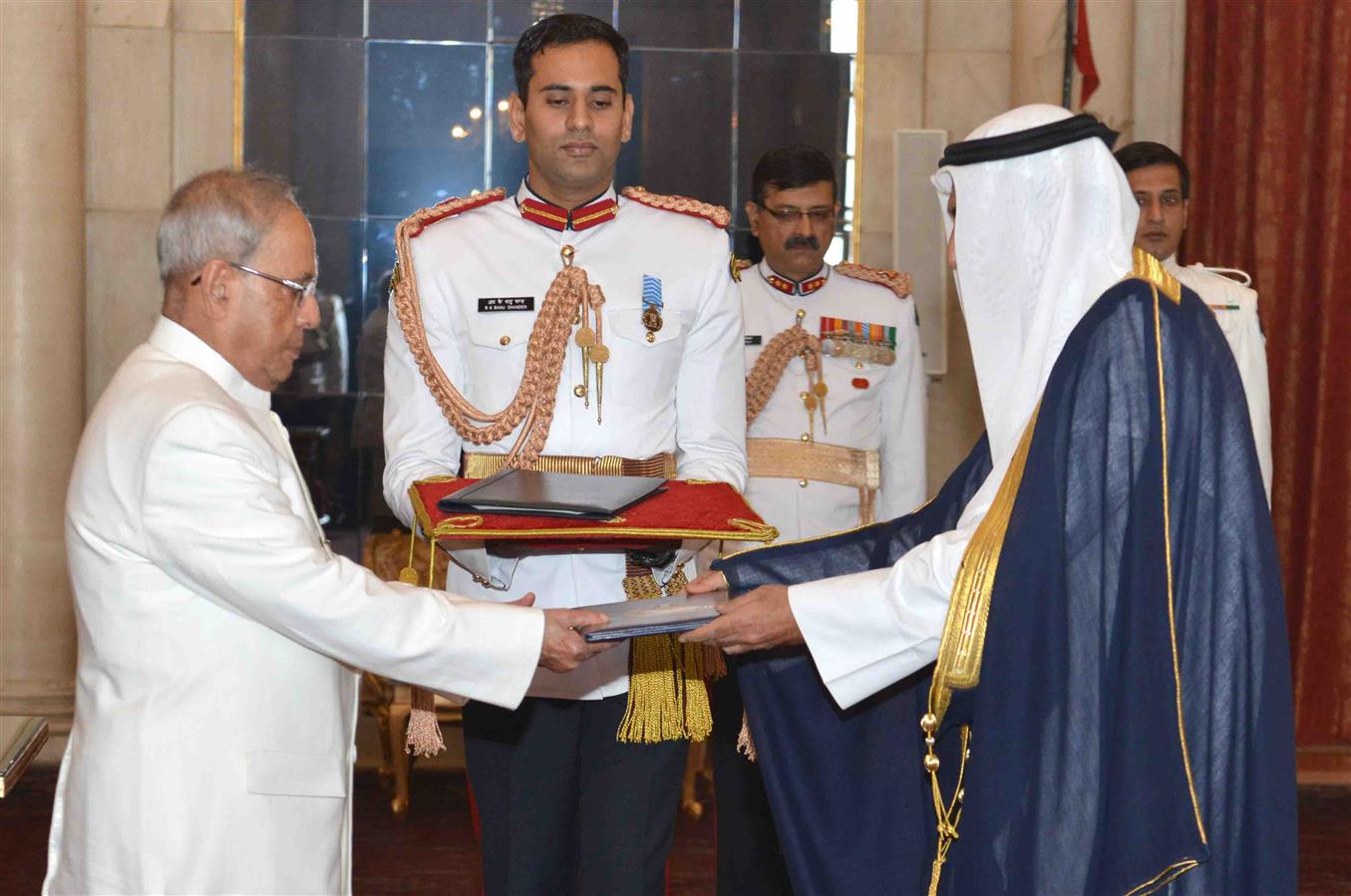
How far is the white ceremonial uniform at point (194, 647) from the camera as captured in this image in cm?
211

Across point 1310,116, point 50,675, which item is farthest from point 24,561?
point 1310,116

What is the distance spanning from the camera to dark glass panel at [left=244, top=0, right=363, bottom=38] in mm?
5824

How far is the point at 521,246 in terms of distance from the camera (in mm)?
3219

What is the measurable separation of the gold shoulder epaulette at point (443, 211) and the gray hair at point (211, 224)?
0.92 m

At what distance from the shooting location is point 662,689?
292 centimetres

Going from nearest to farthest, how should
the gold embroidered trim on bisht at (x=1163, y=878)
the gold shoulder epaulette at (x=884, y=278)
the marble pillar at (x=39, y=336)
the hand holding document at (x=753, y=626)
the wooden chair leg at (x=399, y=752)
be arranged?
the gold embroidered trim on bisht at (x=1163, y=878)
the hand holding document at (x=753, y=626)
the gold shoulder epaulette at (x=884, y=278)
the wooden chair leg at (x=399, y=752)
the marble pillar at (x=39, y=336)

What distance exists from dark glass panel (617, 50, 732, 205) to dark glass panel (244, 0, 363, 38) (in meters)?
1.06

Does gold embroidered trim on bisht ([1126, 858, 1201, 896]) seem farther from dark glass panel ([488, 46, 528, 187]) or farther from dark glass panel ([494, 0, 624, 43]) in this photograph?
dark glass panel ([494, 0, 624, 43])

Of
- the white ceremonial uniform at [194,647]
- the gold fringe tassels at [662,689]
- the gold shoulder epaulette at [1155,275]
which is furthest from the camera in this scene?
the gold fringe tassels at [662,689]

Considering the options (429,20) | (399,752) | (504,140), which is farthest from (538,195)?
(429,20)

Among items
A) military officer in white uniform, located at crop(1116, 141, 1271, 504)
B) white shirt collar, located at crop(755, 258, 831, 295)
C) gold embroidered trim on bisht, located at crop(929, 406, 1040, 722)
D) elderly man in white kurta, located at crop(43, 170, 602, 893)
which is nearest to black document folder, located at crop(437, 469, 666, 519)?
elderly man in white kurta, located at crop(43, 170, 602, 893)

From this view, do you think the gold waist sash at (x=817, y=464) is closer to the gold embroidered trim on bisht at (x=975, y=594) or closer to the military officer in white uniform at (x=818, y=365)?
the military officer in white uniform at (x=818, y=365)

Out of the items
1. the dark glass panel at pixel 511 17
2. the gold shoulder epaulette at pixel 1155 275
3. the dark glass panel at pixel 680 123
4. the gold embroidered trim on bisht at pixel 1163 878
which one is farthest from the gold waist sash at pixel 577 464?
the dark glass panel at pixel 511 17

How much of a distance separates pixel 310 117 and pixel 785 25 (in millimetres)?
1810
